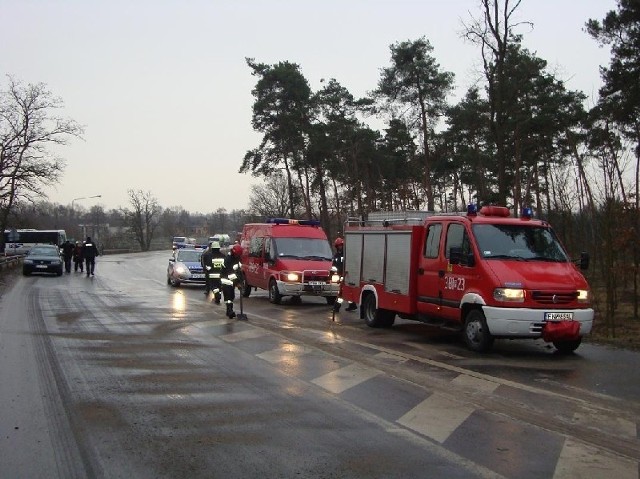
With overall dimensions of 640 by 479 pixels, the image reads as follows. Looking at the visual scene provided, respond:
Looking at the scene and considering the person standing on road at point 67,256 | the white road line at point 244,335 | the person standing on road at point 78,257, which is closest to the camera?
the white road line at point 244,335

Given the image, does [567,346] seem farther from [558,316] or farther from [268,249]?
[268,249]

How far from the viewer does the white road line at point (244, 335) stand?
1221cm

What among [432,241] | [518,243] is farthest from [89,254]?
[518,243]

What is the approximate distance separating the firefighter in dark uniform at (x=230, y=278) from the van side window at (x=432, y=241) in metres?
5.14

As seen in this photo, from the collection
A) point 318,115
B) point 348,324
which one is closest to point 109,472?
point 348,324

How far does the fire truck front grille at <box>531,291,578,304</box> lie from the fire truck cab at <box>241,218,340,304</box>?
839cm

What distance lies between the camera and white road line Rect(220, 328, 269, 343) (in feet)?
40.1

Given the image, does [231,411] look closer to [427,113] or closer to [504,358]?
[504,358]

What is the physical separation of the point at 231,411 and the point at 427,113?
32.7 metres

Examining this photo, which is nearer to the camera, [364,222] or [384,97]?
[364,222]

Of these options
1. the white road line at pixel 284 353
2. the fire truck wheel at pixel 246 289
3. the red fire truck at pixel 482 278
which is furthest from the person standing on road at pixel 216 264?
the white road line at pixel 284 353

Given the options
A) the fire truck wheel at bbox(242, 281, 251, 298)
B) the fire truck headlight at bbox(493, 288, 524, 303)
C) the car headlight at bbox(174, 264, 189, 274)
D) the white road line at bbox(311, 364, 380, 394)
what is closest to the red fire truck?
A: the fire truck headlight at bbox(493, 288, 524, 303)

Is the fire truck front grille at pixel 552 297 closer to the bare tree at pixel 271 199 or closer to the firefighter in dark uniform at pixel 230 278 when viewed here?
the firefighter in dark uniform at pixel 230 278

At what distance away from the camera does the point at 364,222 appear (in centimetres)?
1523
